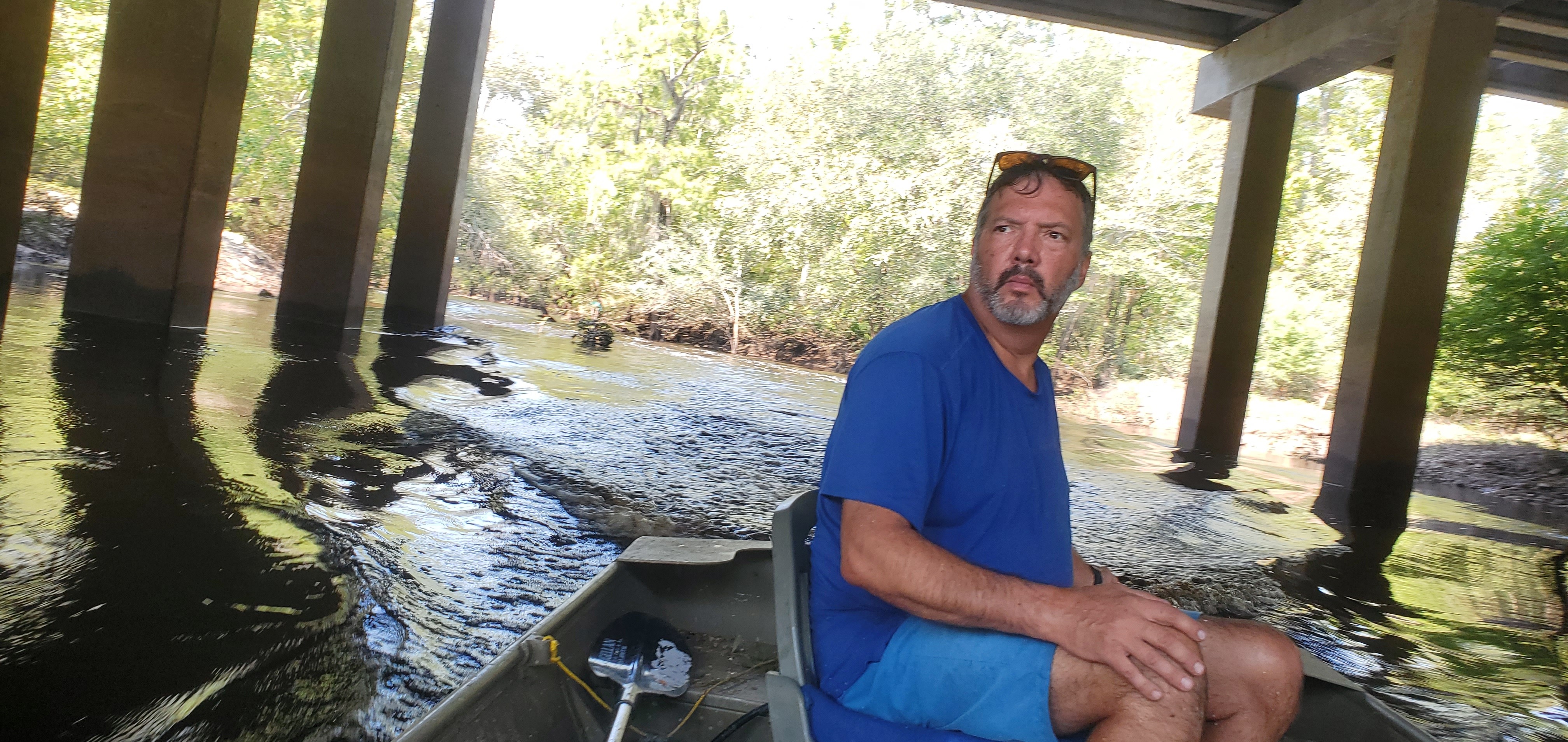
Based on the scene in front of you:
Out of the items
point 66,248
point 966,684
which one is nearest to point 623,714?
point 966,684

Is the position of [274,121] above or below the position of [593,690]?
above

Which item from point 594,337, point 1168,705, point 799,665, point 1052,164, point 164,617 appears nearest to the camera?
point 1168,705

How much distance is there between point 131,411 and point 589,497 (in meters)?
2.65

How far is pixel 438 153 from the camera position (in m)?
13.7

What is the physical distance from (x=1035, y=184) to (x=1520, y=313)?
15.2 metres

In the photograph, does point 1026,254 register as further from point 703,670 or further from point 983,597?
point 703,670

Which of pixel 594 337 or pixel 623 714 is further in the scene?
pixel 594 337

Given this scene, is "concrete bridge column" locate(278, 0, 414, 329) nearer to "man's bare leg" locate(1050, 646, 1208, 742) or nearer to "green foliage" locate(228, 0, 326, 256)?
"man's bare leg" locate(1050, 646, 1208, 742)

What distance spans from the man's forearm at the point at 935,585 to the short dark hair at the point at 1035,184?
0.79 m

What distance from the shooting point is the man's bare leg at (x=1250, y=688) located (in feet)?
6.07

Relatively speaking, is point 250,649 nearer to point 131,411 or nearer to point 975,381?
point 975,381

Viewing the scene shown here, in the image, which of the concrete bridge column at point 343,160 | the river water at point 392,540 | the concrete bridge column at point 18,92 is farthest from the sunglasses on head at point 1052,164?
the concrete bridge column at point 343,160

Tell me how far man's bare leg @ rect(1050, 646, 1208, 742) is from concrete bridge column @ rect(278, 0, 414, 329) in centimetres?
1138

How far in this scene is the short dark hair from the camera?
7.23 feet
